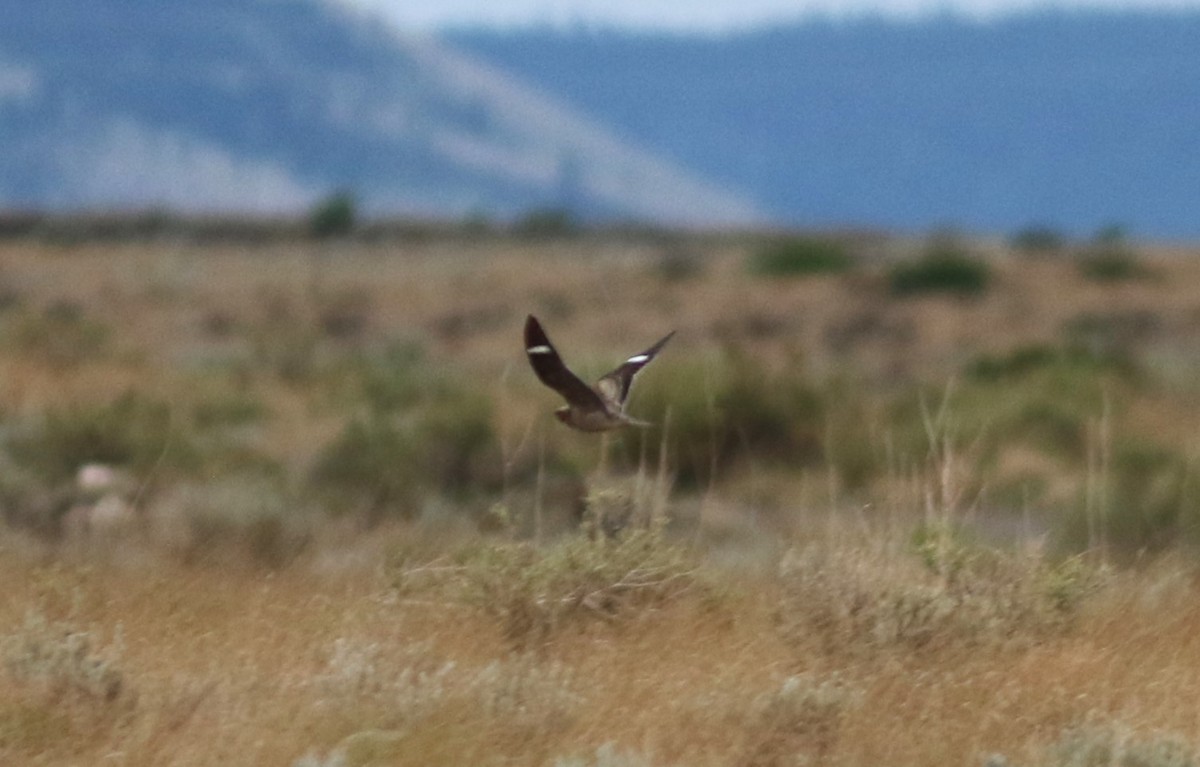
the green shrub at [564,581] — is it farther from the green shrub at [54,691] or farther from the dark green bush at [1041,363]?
the dark green bush at [1041,363]

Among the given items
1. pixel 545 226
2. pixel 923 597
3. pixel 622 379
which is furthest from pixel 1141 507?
pixel 545 226

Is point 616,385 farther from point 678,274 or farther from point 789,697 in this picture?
point 678,274

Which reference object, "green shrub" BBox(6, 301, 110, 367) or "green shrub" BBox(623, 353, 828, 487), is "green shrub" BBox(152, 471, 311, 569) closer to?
"green shrub" BBox(623, 353, 828, 487)

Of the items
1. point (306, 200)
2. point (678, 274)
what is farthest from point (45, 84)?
point (678, 274)

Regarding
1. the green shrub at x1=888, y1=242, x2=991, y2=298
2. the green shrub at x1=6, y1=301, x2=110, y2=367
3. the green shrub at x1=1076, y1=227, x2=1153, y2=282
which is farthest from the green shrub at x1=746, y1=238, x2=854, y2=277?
the green shrub at x1=6, y1=301, x2=110, y2=367

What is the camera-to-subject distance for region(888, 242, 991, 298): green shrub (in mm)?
45562

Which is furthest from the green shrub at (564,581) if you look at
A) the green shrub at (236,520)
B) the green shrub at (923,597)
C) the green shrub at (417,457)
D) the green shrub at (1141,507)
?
the green shrub at (417,457)

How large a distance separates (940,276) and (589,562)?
40.1 metres

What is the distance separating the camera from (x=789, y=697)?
20.1 ft

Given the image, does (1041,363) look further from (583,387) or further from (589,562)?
(583,387)

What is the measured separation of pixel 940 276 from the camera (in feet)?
153

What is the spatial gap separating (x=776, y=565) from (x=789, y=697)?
63.1 inches

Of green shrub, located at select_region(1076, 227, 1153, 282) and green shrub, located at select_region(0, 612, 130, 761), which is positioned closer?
green shrub, located at select_region(0, 612, 130, 761)

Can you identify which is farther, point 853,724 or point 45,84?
point 45,84
